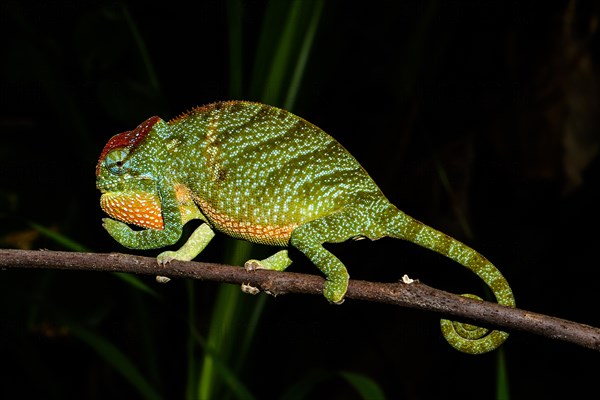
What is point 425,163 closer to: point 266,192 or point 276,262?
point 276,262

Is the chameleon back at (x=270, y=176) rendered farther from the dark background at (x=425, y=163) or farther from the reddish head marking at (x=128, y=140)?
the dark background at (x=425, y=163)

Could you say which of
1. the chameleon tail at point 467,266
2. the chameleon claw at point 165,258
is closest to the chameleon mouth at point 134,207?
the chameleon claw at point 165,258

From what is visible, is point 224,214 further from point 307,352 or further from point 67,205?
point 307,352

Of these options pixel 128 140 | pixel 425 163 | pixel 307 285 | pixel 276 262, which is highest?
pixel 128 140

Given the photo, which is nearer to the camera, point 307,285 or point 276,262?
point 307,285

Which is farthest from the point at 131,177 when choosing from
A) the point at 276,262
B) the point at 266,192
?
the point at 276,262

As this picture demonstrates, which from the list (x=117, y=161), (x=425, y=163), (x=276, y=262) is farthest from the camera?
(x=425, y=163)

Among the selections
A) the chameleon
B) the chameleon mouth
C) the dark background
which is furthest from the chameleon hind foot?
the dark background
